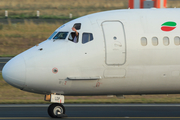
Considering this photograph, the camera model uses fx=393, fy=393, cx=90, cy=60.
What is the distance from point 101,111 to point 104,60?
3.04m

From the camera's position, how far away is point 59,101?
11625mm

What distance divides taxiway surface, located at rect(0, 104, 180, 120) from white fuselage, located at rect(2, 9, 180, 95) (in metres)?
1.44

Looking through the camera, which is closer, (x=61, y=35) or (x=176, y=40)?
(x=176, y=40)

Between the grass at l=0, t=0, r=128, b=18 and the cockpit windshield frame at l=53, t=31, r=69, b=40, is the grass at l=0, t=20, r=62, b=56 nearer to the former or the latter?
the grass at l=0, t=0, r=128, b=18

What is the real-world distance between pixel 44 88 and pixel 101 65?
1771mm

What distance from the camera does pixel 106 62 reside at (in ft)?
36.9

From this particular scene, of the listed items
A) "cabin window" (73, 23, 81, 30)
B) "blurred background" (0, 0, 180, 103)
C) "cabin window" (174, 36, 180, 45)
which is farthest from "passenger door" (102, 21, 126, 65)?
"blurred background" (0, 0, 180, 103)

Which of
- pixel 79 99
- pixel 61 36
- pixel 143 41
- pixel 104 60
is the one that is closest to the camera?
pixel 104 60

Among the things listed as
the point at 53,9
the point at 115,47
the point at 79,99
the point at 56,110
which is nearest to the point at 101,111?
the point at 56,110

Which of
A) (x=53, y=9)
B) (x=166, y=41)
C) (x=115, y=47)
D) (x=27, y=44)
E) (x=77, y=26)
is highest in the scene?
(x=53, y=9)

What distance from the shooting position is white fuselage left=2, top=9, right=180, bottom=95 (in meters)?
11.1

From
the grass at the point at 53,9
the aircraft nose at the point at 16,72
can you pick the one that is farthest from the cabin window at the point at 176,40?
the grass at the point at 53,9

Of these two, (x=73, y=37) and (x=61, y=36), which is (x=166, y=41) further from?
(x=61, y=36)

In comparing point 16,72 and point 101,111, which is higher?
point 16,72
